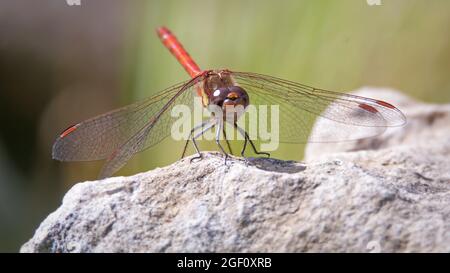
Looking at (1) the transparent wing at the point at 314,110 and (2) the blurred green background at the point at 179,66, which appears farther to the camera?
(2) the blurred green background at the point at 179,66

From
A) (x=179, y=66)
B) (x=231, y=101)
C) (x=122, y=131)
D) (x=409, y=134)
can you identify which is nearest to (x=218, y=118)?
(x=231, y=101)

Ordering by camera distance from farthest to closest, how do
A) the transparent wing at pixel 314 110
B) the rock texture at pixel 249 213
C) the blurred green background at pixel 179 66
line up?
the blurred green background at pixel 179 66, the transparent wing at pixel 314 110, the rock texture at pixel 249 213

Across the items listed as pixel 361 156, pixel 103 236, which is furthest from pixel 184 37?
pixel 103 236

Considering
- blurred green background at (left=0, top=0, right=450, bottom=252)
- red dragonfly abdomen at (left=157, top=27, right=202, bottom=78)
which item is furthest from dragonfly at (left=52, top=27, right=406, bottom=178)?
blurred green background at (left=0, top=0, right=450, bottom=252)

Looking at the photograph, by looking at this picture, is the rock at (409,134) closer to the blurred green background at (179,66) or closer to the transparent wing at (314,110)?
the transparent wing at (314,110)

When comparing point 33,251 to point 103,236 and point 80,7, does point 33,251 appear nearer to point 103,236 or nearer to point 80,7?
point 103,236

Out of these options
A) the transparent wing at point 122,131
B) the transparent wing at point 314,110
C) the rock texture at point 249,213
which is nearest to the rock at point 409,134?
the transparent wing at point 314,110

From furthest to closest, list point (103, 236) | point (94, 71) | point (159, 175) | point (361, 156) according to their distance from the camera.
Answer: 1. point (94, 71)
2. point (361, 156)
3. point (159, 175)
4. point (103, 236)
